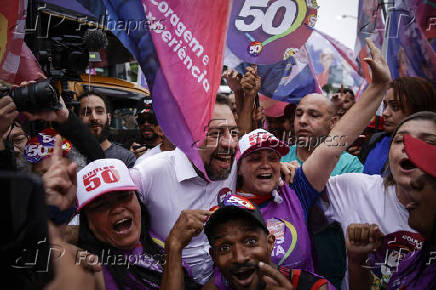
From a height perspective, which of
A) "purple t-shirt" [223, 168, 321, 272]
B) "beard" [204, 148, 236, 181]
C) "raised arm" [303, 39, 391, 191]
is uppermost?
"raised arm" [303, 39, 391, 191]

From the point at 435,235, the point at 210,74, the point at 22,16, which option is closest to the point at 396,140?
the point at 435,235

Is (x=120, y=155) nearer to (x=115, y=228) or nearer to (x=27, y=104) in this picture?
(x=115, y=228)

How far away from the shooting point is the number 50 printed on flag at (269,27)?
9.07 ft

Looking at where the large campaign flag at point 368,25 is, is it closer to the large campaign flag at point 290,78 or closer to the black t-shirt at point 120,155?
the large campaign flag at point 290,78

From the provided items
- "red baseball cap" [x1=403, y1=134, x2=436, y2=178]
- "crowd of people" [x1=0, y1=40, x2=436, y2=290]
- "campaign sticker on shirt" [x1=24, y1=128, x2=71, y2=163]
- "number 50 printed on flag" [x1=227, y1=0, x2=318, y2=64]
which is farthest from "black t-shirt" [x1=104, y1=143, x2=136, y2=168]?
"red baseball cap" [x1=403, y1=134, x2=436, y2=178]

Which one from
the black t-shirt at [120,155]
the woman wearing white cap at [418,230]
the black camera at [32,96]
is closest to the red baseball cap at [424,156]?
the woman wearing white cap at [418,230]

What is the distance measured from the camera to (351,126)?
2062mm

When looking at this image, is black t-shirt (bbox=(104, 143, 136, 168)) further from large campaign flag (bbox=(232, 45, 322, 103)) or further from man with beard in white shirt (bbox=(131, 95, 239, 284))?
large campaign flag (bbox=(232, 45, 322, 103))

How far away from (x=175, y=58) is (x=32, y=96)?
0.75 m

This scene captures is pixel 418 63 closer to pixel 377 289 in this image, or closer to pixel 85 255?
pixel 377 289

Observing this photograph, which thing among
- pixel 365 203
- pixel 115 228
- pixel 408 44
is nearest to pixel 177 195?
pixel 115 228

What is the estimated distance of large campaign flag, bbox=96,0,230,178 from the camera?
1.92 m

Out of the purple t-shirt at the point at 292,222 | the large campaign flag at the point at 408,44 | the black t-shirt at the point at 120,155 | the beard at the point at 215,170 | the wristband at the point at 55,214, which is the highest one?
the large campaign flag at the point at 408,44

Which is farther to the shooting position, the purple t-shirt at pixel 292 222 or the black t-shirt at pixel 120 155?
the black t-shirt at pixel 120 155
